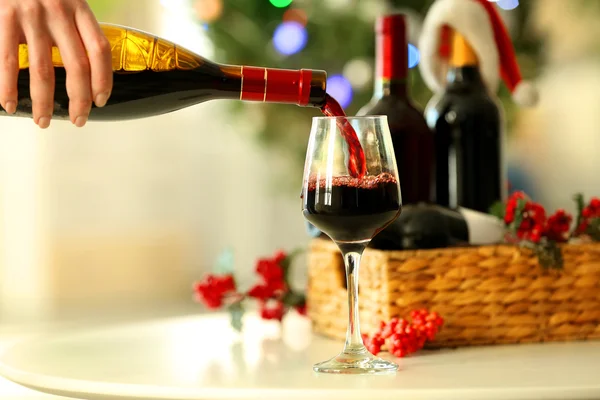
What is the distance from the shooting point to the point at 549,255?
1.11m

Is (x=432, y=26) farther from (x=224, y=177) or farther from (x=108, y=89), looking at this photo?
(x=224, y=177)

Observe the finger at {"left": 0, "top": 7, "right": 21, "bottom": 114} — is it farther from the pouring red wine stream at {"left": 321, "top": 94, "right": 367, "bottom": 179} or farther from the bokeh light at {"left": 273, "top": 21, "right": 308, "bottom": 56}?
the bokeh light at {"left": 273, "top": 21, "right": 308, "bottom": 56}

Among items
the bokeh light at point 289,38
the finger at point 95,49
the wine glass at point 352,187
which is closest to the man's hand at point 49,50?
the finger at point 95,49

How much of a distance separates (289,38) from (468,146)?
4.10 feet

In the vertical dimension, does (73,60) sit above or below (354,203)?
above

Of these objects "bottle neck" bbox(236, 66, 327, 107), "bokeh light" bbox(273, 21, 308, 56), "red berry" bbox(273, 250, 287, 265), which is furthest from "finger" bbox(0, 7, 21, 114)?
"bokeh light" bbox(273, 21, 308, 56)

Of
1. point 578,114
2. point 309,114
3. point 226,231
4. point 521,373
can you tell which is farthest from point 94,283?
point 521,373

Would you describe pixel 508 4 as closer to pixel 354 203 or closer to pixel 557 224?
pixel 557 224

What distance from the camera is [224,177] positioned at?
4.32 meters

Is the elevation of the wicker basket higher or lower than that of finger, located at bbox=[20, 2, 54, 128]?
lower

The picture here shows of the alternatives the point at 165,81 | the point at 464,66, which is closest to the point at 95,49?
the point at 165,81

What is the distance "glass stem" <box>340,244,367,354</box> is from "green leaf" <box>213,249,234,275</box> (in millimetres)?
335

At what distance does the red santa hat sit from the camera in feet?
4.17

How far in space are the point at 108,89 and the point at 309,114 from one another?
164cm
